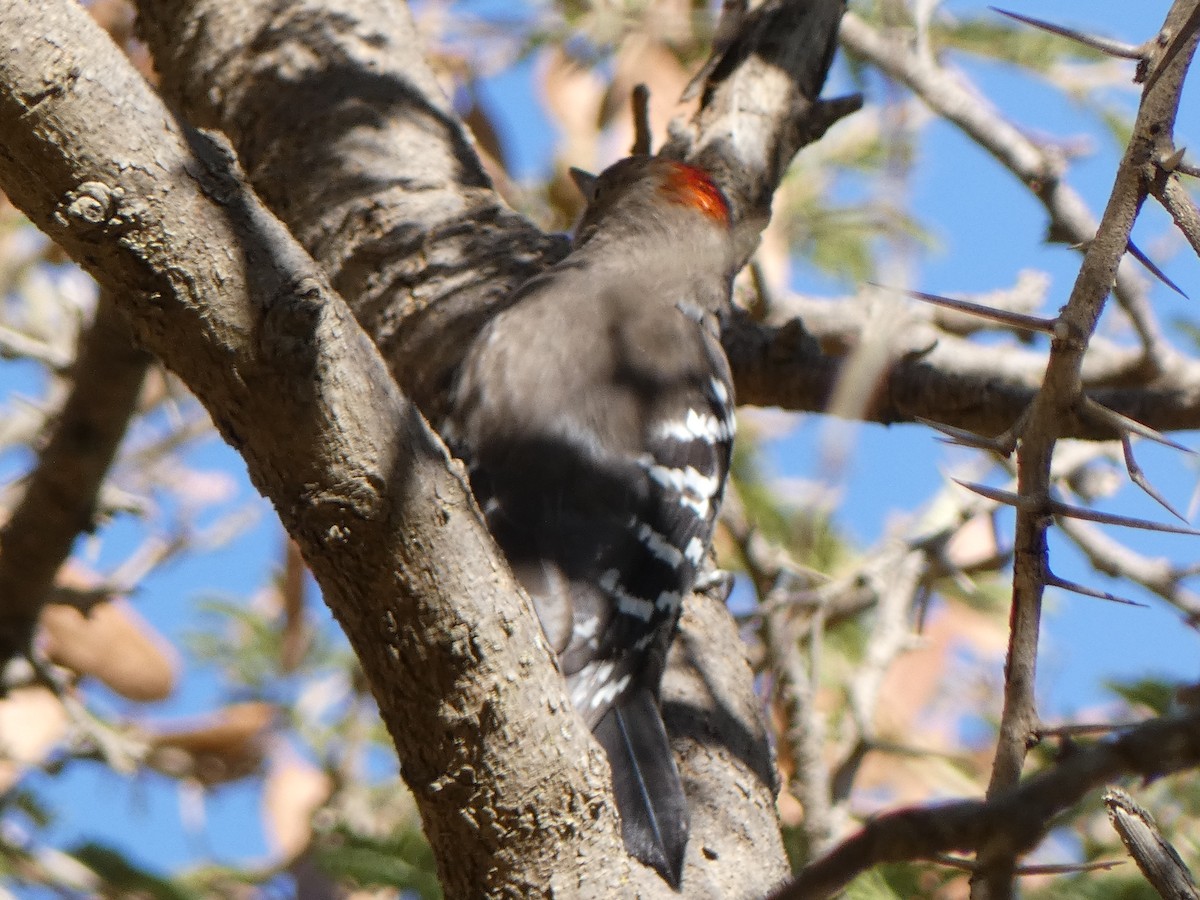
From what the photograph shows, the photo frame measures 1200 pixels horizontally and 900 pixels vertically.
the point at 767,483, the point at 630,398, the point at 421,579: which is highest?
the point at 767,483

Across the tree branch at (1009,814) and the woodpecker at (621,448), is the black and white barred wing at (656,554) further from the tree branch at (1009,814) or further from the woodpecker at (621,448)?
the tree branch at (1009,814)

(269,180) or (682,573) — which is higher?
(269,180)

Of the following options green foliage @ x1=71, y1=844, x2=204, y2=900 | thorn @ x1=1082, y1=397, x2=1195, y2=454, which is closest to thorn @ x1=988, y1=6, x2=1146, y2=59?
thorn @ x1=1082, y1=397, x2=1195, y2=454

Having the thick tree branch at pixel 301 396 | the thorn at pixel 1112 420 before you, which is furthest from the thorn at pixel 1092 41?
the thick tree branch at pixel 301 396

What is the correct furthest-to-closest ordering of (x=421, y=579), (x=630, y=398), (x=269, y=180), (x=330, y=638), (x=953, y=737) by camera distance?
(x=953, y=737)
(x=330, y=638)
(x=269, y=180)
(x=630, y=398)
(x=421, y=579)

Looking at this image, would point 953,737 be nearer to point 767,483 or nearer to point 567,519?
point 767,483

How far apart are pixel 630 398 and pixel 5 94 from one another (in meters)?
1.89

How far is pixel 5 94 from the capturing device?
60.7 inches

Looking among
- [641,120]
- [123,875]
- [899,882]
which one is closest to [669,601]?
[899,882]

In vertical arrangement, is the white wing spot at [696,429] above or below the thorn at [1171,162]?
above

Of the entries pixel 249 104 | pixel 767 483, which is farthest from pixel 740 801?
pixel 767 483

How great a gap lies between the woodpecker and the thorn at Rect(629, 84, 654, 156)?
5cm

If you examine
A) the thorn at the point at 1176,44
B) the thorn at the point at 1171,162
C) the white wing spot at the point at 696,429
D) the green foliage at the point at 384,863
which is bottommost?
the green foliage at the point at 384,863

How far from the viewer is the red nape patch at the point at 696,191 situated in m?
3.82
